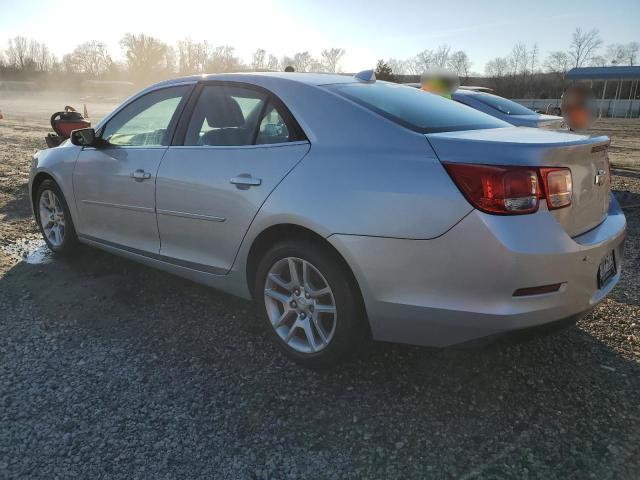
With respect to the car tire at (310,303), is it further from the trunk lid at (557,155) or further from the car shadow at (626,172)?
the car shadow at (626,172)

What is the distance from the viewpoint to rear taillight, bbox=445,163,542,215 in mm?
2215

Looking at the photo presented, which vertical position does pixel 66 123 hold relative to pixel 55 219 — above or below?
above

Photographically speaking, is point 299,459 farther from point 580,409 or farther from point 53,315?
point 53,315

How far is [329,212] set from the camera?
8.43 ft

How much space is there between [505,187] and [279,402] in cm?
153

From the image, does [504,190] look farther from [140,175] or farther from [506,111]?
[506,111]

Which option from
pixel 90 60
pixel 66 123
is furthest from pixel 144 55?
pixel 66 123

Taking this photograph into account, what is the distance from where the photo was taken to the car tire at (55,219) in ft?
15.1

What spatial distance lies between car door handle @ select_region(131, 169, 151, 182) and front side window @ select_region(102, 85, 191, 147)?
225 mm

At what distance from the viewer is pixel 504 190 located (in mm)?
2217

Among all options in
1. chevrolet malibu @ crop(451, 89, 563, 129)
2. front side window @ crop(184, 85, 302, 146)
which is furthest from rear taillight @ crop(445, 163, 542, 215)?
chevrolet malibu @ crop(451, 89, 563, 129)

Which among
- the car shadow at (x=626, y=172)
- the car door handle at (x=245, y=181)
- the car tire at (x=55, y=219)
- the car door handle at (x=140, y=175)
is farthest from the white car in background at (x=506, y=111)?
the car door handle at (x=245, y=181)

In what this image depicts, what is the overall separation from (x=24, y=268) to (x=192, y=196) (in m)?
2.26

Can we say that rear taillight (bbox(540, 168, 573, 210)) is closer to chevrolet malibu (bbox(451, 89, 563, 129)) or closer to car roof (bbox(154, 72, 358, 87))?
car roof (bbox(154, 72, 358, 87))
